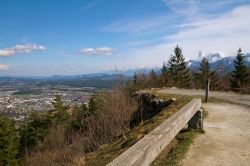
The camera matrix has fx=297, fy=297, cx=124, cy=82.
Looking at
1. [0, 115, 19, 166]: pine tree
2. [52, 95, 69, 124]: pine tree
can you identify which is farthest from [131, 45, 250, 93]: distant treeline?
[0, 115, 19, 166]: pine tree

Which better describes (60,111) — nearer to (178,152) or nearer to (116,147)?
(116,147)

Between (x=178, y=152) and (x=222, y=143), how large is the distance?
165cm

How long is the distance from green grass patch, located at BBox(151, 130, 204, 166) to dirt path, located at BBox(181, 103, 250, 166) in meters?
0.15

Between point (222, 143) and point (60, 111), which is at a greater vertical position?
point (222, 143)

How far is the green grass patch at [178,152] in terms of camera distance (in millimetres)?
6707

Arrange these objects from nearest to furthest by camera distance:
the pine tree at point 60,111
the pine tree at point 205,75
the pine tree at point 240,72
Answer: the pine tree at point 60,111 → the pine tree at point 240,72 → the pine tree at point 205,75

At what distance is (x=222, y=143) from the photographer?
324 inches

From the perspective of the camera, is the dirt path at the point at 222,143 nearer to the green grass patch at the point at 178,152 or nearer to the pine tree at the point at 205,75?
the green grass patch at the point at 178,152

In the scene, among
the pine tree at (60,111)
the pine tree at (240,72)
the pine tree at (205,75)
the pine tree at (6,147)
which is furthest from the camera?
the pine tree at (205,75)

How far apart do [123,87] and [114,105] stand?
1956 mm

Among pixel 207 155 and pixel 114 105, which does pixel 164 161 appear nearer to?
pixel 207 155

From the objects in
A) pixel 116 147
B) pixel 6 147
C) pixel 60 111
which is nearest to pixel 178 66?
pixel 60 111

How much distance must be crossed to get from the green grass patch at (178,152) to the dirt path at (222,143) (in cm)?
15

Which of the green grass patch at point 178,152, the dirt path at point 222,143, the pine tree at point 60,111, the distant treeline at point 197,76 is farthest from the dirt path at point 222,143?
the pine tree at point 60,111
